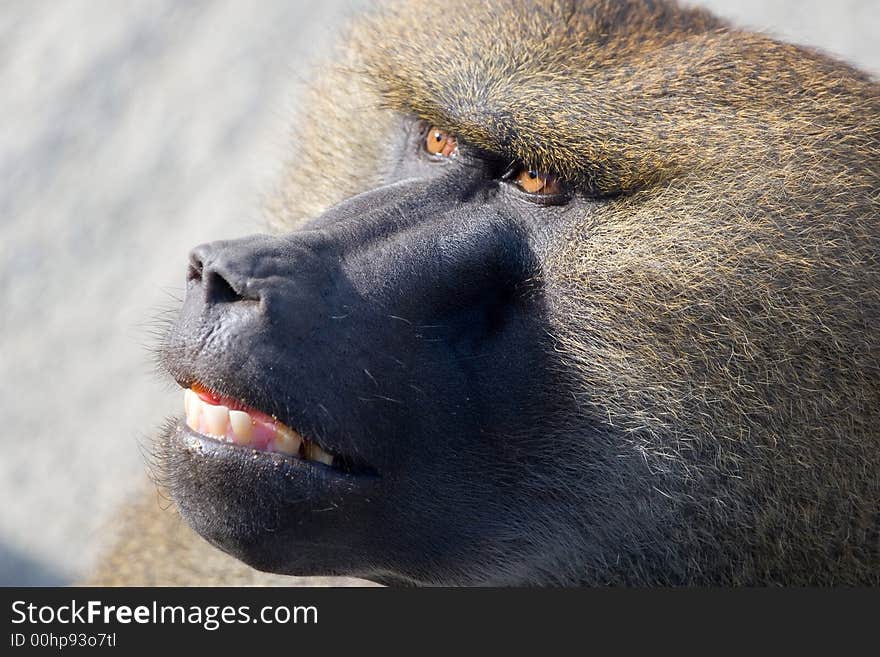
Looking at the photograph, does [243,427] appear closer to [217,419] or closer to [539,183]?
[217,419]

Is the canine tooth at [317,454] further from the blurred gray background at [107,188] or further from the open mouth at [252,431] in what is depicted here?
the blurred gray background at [107,188]

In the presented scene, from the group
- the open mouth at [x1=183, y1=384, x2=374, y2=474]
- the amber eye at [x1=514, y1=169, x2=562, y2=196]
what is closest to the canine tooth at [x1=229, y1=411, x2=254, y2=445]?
the open mouth at [x1=183, y1=384, x2=374, y2=474]

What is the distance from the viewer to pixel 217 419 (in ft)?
6.87

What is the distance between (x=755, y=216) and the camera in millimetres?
2145

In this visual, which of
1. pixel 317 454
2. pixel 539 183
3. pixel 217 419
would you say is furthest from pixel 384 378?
pixel 539 183

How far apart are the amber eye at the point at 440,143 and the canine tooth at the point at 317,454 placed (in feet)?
2.32

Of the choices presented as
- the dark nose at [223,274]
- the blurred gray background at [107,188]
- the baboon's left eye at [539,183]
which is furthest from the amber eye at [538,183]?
the blurred gray background at [107,188]

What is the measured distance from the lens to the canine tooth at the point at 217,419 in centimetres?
209

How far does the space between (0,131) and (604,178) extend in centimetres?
438

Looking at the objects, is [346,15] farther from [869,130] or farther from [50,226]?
[50,226]

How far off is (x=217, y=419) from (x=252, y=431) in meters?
0.07

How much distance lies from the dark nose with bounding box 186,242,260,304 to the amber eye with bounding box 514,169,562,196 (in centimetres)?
58

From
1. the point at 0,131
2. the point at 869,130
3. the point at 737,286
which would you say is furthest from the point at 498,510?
the point at 0,131

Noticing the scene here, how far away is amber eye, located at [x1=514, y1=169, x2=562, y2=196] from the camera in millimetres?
2309
